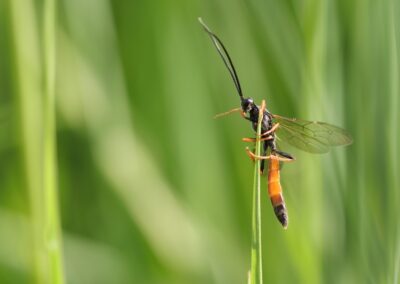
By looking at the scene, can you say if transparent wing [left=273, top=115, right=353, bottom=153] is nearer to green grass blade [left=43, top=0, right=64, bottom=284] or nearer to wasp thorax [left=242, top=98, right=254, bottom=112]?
wasp thorax [left=242, top=98, right=254, bottom=112]

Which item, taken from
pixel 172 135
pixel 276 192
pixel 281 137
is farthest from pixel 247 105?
pixel 172 135

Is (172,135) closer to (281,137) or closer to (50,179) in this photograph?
(281,137)

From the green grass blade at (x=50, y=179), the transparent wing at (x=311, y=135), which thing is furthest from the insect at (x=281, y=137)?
the green grass blade at (x=50, y=179)

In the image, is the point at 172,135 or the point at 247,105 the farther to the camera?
the point at 172,135

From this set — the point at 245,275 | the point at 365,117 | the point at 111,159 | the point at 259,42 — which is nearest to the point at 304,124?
the point at 365,117

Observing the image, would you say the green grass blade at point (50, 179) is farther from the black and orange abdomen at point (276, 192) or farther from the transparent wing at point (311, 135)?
Answer: the transparent wing at point (311, 135)

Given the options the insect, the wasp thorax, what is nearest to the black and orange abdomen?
the insect
